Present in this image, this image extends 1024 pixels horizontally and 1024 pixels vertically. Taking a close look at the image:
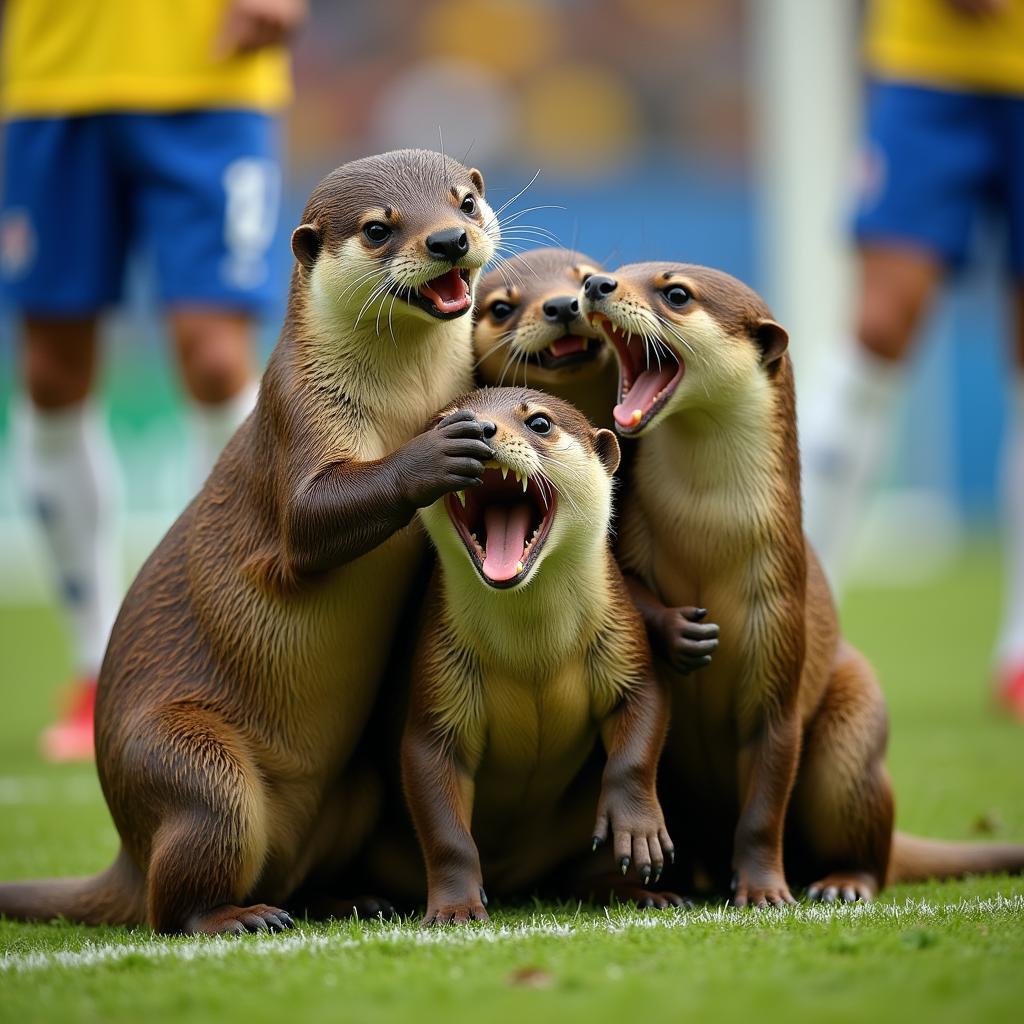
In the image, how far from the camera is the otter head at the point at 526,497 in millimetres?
3326

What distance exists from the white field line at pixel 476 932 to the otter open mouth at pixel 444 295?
1.19 m

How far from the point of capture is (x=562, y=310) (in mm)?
3773

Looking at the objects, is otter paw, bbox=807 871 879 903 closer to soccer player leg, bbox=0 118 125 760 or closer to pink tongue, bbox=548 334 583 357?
pink tongue, bbox=548 334 583 357

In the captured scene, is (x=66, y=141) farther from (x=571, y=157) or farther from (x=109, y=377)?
(x=571, y=157)

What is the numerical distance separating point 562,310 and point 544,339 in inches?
2.9

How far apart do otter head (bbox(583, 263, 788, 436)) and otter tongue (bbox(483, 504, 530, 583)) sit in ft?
0.96

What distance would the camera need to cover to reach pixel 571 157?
17688mm

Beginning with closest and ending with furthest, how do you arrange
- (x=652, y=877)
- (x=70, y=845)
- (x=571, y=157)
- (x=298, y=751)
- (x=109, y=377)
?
(x=652, y=877)
(x=298, y=751)
(x=70, y=845)
(x=109, y=377)
(x=571, y=157)

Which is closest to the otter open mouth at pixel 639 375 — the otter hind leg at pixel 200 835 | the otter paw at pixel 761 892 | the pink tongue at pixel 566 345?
the pink tongue at pixel 566 345

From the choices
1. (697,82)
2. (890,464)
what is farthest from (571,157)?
(890,464)

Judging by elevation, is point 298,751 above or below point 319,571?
below

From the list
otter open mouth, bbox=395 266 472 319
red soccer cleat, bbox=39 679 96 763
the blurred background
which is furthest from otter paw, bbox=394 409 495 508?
the blurred background

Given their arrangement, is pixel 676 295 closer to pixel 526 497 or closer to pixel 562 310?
pixel 562 310

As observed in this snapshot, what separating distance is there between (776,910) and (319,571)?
111cm
